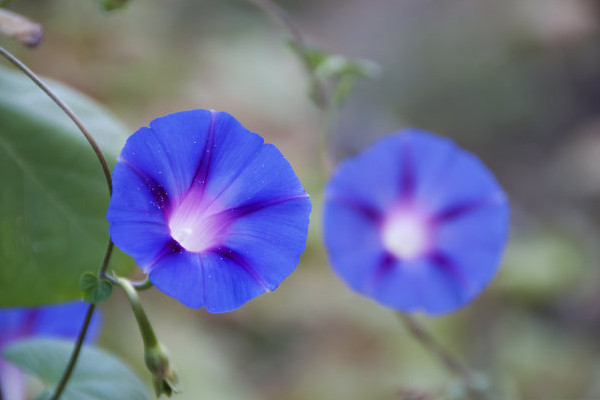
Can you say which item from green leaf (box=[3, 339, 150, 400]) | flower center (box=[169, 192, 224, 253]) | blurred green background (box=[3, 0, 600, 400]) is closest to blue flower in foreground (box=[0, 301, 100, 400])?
green leaf (box=[3, 339, 150, 400])

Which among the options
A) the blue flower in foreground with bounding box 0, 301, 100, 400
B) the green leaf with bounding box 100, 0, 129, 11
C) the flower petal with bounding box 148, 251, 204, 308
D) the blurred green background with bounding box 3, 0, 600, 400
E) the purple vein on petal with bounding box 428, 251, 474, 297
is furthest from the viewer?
the blurred green background with bounding box 3, 0, 600, 400

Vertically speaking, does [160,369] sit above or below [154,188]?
below

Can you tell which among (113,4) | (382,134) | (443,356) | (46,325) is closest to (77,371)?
(46,325)

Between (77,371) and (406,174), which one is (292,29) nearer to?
(406,174)

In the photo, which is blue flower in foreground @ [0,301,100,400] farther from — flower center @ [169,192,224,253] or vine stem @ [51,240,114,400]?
flower center @ [169,192,224,253]

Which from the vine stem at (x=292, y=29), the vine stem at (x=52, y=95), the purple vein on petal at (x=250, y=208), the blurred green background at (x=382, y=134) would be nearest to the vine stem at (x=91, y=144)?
the vine stem at (x=52, y=95)

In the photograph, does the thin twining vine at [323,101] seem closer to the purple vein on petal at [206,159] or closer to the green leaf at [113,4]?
the green leaf at [113,4]
